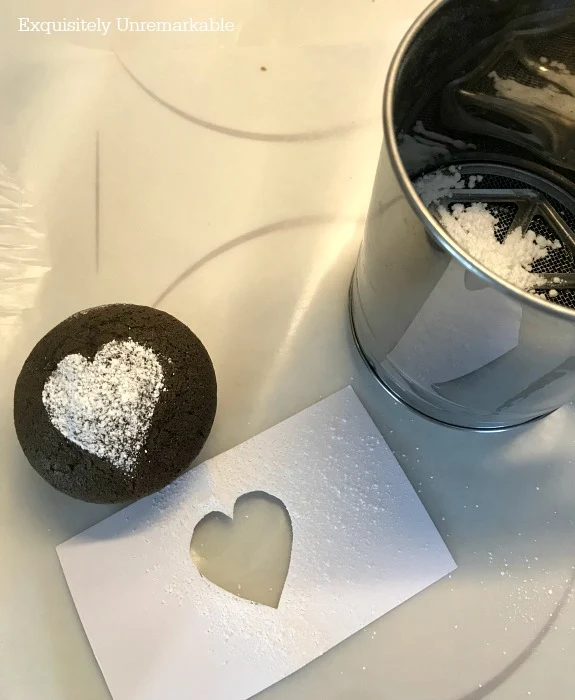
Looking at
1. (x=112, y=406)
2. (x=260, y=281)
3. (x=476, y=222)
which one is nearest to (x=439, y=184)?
(x=476, y=222)

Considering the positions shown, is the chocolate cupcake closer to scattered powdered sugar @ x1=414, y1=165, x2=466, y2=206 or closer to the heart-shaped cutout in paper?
the heart-shaped cutout in paper

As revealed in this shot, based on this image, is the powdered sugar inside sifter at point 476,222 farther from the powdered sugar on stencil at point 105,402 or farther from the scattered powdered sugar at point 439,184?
the powdered sugar on stencil at point 105,402

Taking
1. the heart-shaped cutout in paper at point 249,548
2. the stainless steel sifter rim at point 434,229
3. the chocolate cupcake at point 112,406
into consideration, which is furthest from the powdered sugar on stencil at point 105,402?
the stainless steel sifter rim at point 434,229

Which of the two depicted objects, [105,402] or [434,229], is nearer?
[434,229]

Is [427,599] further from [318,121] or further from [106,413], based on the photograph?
[318,121]

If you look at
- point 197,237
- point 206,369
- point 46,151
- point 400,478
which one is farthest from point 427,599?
point 46,151

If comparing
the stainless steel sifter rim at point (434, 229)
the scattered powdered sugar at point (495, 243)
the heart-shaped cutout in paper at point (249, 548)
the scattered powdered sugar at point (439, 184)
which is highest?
the stainless steel sifter rim at point (434, 229)

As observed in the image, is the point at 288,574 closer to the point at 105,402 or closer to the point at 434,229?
the point at 105,402

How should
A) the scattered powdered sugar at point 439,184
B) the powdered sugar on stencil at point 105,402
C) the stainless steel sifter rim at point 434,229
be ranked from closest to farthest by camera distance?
the stainless steel sifter rim at point 434,229
the powdered sugar on stencil at point 105,402
the scattered powdered sugar at point 439,184
